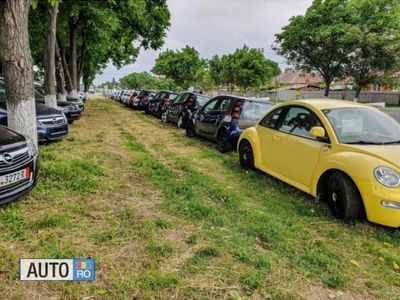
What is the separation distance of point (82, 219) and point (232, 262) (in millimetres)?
1942

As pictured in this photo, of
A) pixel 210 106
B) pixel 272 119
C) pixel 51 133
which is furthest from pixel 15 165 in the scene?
pixel 210 106

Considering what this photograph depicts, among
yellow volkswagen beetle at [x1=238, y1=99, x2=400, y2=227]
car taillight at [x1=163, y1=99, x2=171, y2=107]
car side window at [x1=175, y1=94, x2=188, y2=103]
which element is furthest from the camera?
car taillight at [x1=163, y1=99, x2=171, y2=107]

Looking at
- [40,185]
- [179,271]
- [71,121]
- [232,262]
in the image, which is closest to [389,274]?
[232,262]

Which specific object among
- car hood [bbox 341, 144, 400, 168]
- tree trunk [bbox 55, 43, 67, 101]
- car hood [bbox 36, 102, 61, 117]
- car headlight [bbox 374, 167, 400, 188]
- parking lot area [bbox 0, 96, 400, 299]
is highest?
tree trunk [bbox 55, 43, 67, 101]

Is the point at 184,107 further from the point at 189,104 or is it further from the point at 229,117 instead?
the point at 229,117

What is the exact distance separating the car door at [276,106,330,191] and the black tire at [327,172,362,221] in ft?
1.53

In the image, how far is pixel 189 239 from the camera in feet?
12.1

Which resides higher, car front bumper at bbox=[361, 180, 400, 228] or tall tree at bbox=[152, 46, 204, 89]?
tall tree at bbox=[152, 46, 204, 89]

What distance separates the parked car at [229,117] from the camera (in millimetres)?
8109

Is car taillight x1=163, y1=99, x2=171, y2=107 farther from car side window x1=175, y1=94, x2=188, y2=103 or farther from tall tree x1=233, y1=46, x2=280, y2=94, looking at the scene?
tall tree x1=233, y1=46, x2=280, y2=94

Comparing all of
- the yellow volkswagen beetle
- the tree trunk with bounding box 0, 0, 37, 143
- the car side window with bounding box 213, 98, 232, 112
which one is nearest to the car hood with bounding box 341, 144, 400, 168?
the yellow volkswagen beetle

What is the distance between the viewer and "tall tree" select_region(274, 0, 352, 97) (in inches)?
1069

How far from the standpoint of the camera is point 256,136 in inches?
252

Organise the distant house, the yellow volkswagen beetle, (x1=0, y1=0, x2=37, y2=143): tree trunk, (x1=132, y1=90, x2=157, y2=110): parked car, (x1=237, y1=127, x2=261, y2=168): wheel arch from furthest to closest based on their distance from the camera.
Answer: the distant house → (x1=132, y1=90, x2=157, y2=110): parked car → (x1=237, y1=127, x2=261, y2=168): wheel arch → (x1=0, y1=0, x2=37, y2=143): tree trunk → the yellow volkswagen beetle
